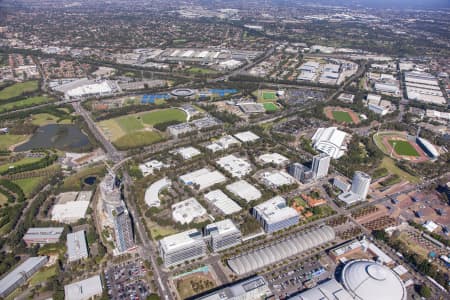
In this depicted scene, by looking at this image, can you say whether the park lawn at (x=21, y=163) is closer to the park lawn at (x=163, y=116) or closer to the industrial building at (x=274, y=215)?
the park lawn at (x=163, y=116)

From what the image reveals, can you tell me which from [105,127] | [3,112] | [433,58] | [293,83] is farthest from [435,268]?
[433,58]

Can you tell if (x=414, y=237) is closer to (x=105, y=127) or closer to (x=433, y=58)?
(x=105, y=127)

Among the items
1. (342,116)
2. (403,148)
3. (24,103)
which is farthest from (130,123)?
(403,148)

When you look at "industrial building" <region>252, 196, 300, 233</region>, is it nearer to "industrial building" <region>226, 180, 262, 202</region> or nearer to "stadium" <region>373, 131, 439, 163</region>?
"industrial building" <region>226, 180, 262, 202</region>

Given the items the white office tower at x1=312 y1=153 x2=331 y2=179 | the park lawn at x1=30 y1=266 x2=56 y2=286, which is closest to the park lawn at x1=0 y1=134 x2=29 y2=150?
the park lawn at x1=30 y1=266 x2=56 y2=286

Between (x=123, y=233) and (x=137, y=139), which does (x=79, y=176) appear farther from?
(x=123, y=233)

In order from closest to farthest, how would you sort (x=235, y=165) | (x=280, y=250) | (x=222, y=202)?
(x=280, y=250) → (x=222, y=202) → (x=235, y=165)
